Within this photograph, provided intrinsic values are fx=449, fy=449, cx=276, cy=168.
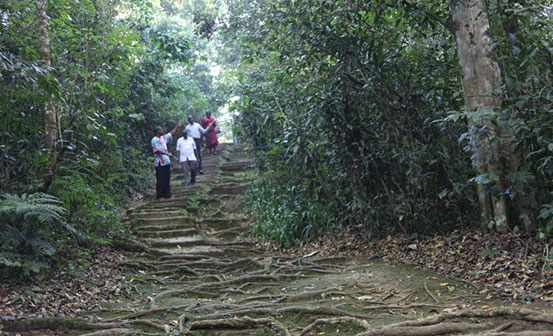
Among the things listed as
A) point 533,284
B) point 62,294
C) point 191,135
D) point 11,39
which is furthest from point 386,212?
point 191,135

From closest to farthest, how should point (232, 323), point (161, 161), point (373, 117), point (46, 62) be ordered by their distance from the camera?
1. point (232, 323)
2. point (46, 62)
3. point (373, 117)
4. point (161, 161)

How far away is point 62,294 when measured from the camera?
15.6ft

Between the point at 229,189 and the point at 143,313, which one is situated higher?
the point at 229,189

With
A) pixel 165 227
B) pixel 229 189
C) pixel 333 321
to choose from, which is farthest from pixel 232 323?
pixel 229 189

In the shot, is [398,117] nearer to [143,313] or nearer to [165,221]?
[143,313]

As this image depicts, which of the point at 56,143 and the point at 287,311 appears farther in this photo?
the point at 56,143

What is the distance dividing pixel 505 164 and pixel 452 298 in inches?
59.2

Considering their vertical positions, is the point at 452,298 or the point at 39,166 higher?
the point at 39,166

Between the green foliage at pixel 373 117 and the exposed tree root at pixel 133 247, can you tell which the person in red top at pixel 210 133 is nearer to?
the green foliage at pixel 373 117

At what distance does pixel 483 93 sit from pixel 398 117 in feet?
4.80

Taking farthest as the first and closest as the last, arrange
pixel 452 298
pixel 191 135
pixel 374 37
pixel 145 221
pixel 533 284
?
pixel 191 135 < pixel 145 221 < pixel 374 37 < pixel 452 298 < pixel 533 284

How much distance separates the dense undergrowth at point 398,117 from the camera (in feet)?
13.9

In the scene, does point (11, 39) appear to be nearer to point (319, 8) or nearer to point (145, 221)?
point (319, 8)

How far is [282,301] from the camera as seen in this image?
471 centimetres
